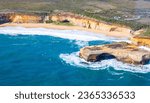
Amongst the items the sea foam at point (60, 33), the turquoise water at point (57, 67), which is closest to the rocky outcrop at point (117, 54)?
the turquoise water at point (57, 67)

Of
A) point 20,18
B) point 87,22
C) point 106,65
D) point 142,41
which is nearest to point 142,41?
point 142,41

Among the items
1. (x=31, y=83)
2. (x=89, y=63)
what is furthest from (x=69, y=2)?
(x=31, y=83)

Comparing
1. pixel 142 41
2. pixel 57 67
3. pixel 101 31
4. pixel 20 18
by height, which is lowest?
pixel 101 31

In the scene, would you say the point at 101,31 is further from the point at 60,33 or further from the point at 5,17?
the point at 5,17

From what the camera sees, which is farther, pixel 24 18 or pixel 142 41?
pixel 24 18

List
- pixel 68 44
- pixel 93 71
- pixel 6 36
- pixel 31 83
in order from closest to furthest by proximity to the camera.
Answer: pixel 31 83
pixel 93 71
pixel 68 44
pixel 6 36

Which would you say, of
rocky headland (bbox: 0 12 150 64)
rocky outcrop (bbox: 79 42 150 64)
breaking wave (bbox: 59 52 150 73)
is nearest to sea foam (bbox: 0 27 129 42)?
rocky headland (bbox: 0 12 150 64)

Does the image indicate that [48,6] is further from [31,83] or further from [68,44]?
[31,83]
